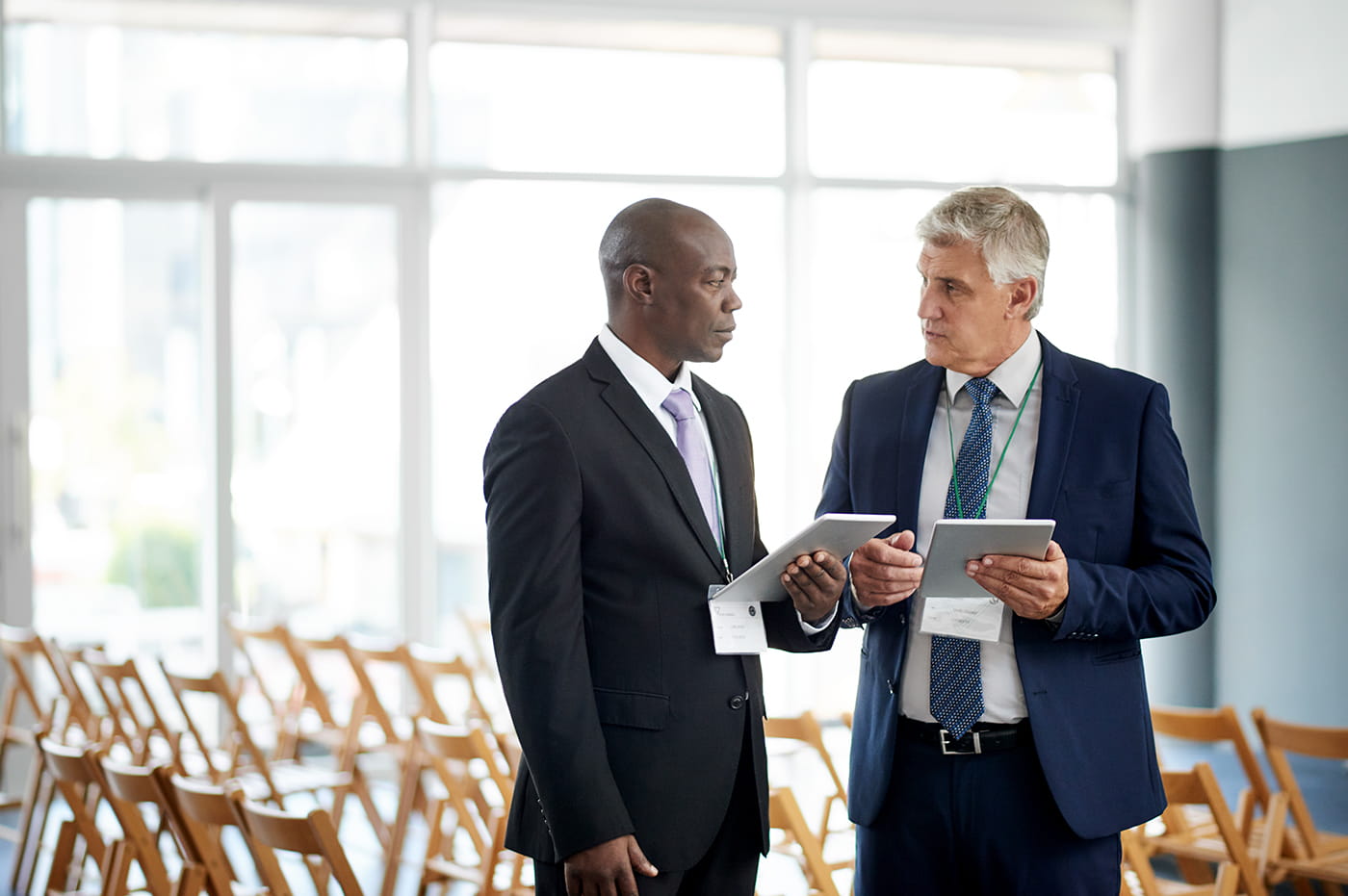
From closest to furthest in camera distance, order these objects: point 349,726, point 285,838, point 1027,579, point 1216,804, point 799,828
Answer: point 1027,579 < point 285,838 < point 799,828 < point 1216,804 < point 349,726

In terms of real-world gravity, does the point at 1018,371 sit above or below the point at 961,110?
below

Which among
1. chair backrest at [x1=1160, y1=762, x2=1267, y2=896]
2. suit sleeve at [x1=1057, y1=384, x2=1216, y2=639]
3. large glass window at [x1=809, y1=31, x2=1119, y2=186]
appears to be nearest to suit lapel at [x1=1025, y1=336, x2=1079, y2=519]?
suit sleeve at [x1=1057, y1=384, x2=1216, y2=639]

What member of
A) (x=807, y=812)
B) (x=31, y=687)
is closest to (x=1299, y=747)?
(x=807, y=812)

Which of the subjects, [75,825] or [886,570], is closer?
[886,570]

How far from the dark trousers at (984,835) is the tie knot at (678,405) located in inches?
26.4

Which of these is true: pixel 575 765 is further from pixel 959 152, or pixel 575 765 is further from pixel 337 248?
pixel 959 152

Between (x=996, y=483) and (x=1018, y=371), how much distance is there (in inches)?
8.1

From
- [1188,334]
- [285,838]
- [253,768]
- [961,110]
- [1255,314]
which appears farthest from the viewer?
[961,110]

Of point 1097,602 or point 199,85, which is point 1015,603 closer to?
point 1097,602

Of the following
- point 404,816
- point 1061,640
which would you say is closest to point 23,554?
point 404,816

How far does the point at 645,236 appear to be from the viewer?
2301mm

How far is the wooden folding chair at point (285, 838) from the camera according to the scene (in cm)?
286

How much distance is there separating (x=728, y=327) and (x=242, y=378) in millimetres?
5664

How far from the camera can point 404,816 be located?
456 cm
